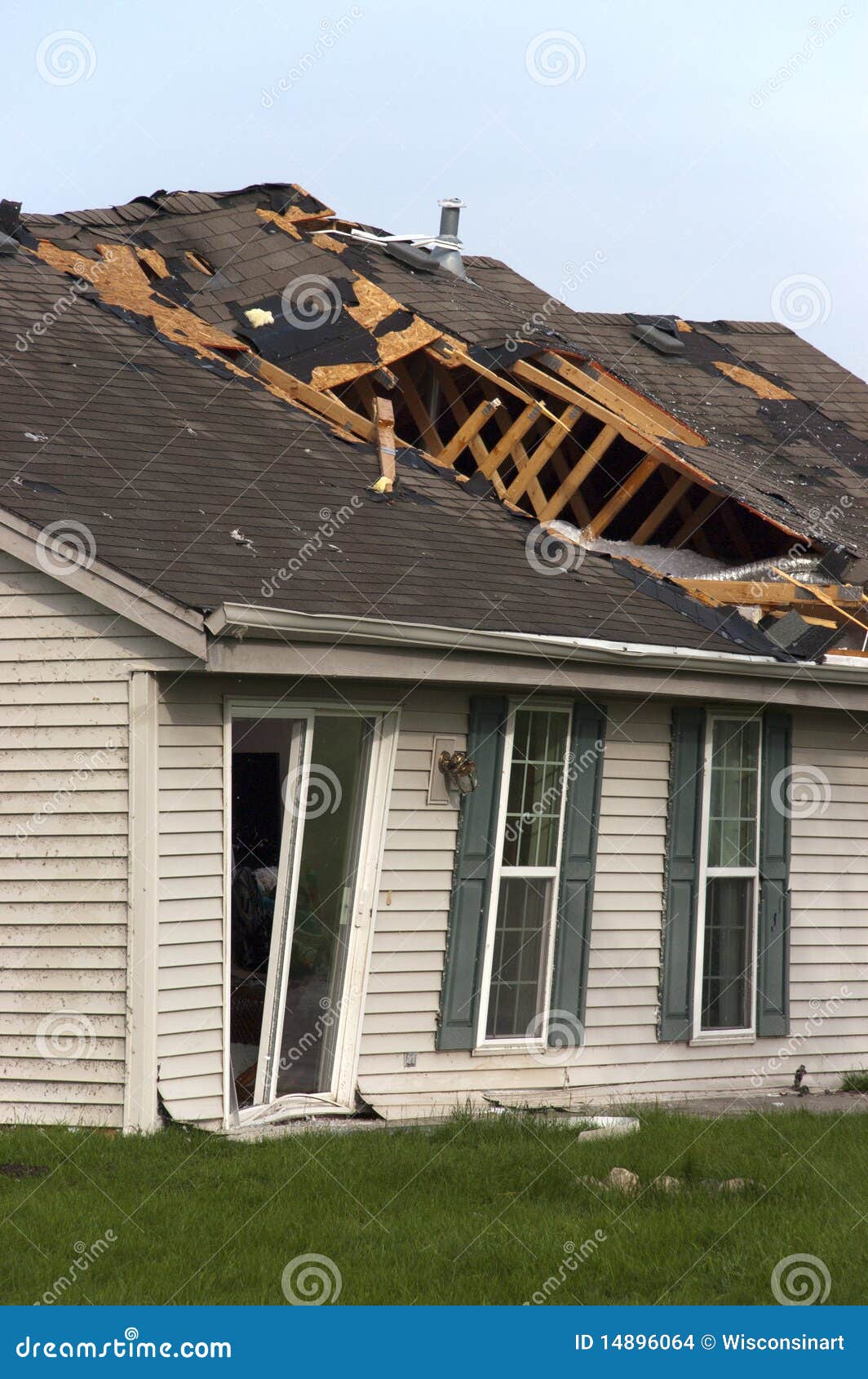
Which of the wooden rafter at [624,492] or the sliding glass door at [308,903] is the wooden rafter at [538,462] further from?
the sliding glass door at [308,903]

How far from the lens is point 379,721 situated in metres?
8.73

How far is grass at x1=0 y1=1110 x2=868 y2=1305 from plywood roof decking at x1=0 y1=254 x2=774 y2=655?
109 inches

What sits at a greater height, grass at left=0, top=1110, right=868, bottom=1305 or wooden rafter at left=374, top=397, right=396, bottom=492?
wooden rafter at left=374, top=397, right=396, bottom=492

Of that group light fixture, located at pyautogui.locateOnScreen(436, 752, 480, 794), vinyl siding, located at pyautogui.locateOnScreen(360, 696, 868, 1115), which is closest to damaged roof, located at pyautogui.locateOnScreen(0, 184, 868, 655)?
light fixture, located at pyautogui.locateOnScreen(436, 752, 480, 794)

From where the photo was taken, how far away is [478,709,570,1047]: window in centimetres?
938

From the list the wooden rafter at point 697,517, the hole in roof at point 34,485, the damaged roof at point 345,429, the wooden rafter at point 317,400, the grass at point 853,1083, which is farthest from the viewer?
the wooden rafter at point 697,517

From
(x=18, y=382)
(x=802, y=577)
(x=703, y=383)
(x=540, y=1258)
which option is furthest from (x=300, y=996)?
(x=703, y=383)

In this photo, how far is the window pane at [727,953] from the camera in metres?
10.4

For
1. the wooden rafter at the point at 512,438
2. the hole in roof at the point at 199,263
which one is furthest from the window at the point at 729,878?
the hole in roof at the point at 199,263

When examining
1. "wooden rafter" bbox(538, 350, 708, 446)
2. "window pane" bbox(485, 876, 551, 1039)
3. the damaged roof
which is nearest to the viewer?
the damaged roof

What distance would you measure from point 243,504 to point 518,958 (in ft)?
10.7

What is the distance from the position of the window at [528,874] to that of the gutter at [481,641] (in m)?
0.57

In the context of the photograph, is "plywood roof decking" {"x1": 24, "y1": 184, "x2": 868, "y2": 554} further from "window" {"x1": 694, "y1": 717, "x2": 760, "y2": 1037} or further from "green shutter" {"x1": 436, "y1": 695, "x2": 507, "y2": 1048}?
"green shutter" {"x1": 436, "y1": 695, "x2": 507, "y2": 1048}

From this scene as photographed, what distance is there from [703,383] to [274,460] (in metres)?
7.85
